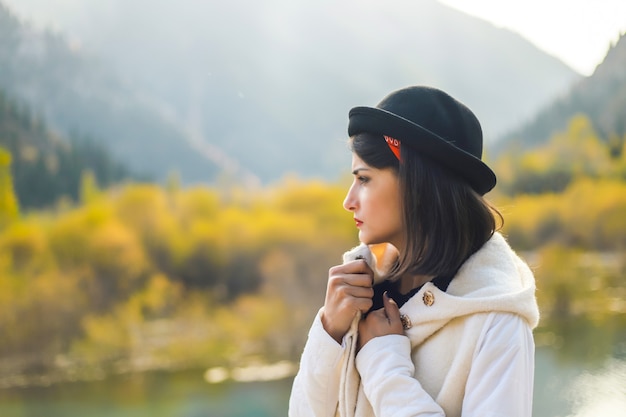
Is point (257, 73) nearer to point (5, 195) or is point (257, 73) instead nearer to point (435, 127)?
point (5, 195)

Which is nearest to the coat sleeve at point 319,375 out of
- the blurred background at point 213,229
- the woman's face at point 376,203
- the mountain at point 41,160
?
the woman's face at point 376,203

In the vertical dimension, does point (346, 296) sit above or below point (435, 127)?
below

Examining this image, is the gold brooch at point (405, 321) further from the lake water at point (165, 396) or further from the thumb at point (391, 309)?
the lake water at point (165, 396)

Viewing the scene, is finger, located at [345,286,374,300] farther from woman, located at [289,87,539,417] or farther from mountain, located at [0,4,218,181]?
mountain, located at [0,4,218,181]

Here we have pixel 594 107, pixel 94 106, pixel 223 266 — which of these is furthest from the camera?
pixel 94 106

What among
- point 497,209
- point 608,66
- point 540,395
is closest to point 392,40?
point 608,66

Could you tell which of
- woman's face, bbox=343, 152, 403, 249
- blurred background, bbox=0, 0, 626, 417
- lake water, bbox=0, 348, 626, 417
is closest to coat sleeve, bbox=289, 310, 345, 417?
woman's face, bbox=343, 152, 403, 249

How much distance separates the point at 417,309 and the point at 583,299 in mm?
5448

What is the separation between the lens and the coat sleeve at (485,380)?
0.53m

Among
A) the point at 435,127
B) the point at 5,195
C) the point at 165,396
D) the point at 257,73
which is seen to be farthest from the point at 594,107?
the point at 257,73

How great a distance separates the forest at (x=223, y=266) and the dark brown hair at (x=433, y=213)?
4.46 m

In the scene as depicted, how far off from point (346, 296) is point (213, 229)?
623 cm

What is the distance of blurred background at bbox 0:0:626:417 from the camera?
5121 millimetres

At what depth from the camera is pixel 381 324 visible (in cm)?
62
